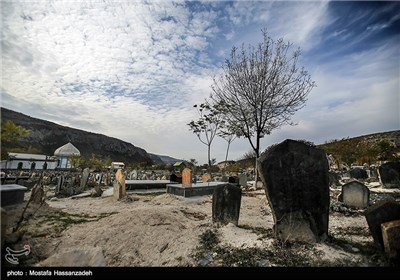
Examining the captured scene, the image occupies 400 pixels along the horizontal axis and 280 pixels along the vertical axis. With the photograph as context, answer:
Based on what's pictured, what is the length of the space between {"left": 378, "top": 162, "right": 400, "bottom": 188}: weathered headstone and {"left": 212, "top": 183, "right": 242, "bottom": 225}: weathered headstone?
10.4 metres

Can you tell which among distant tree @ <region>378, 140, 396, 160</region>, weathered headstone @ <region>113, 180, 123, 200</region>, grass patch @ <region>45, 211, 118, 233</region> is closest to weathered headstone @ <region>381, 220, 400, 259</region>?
grass patch @ <region>45, 211, 118, 233</region>

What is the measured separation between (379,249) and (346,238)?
86 centimetres

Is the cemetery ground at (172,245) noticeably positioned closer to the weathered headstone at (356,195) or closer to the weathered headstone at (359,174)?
the weathered headstone at (356,195)

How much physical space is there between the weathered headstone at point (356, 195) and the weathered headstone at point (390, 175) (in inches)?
230

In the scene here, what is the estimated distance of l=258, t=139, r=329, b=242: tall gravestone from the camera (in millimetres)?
3682

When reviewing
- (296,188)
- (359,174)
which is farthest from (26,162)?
(359,174)

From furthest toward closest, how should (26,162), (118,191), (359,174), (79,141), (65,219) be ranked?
(79,141) → (26,162) → (359,174) → (118,191) → (65,219)

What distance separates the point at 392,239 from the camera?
2.76 metres

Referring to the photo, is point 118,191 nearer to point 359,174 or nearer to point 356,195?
point 356,195

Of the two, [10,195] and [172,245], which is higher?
[10,195]

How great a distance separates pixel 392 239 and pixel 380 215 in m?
0.44

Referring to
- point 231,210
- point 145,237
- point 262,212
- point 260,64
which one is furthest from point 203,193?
point 260,64

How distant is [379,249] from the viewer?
3.08 meters

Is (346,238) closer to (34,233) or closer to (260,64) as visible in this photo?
(34,233)
